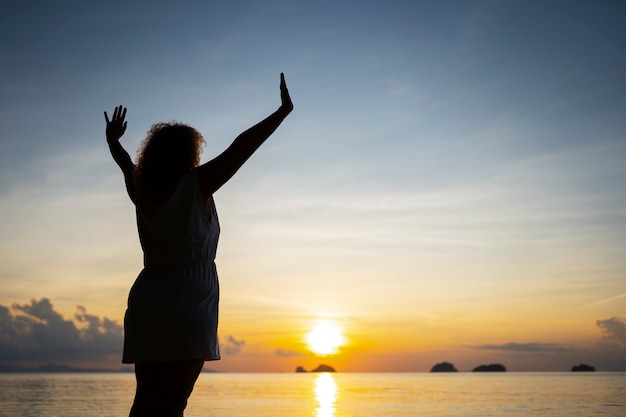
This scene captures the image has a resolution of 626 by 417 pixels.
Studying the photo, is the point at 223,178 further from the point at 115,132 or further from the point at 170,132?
the point at 115,132

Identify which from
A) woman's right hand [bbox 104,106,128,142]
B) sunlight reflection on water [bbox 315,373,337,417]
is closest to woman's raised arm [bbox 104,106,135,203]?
woman's right hand [bbox 104,106,128,142]

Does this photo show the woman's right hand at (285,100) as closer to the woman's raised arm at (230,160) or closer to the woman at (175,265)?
the woman at (175,265)

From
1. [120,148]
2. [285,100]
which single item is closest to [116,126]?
[120,148]

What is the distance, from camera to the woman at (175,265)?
2.10 meters

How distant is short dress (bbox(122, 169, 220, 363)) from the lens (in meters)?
2.10

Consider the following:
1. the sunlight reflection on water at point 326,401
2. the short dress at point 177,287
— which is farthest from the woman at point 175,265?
the sunlight reflection on water at point 326,401

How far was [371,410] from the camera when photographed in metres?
27.8

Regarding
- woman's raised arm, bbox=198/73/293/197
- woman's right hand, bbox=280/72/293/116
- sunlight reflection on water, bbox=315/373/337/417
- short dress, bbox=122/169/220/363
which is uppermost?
woman's right hand, bbox=280/72/293/116

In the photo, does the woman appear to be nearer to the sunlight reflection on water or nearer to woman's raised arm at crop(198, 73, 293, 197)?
woman's raised arm at crop(198, 73, 293, 197)

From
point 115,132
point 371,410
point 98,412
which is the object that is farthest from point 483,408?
point 115,132

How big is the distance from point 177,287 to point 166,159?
534 millimetres

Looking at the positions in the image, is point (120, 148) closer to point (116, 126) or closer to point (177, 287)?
point (116, 126)

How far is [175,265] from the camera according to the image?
219 centimetres

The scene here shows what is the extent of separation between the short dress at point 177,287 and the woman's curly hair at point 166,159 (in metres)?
0.09
